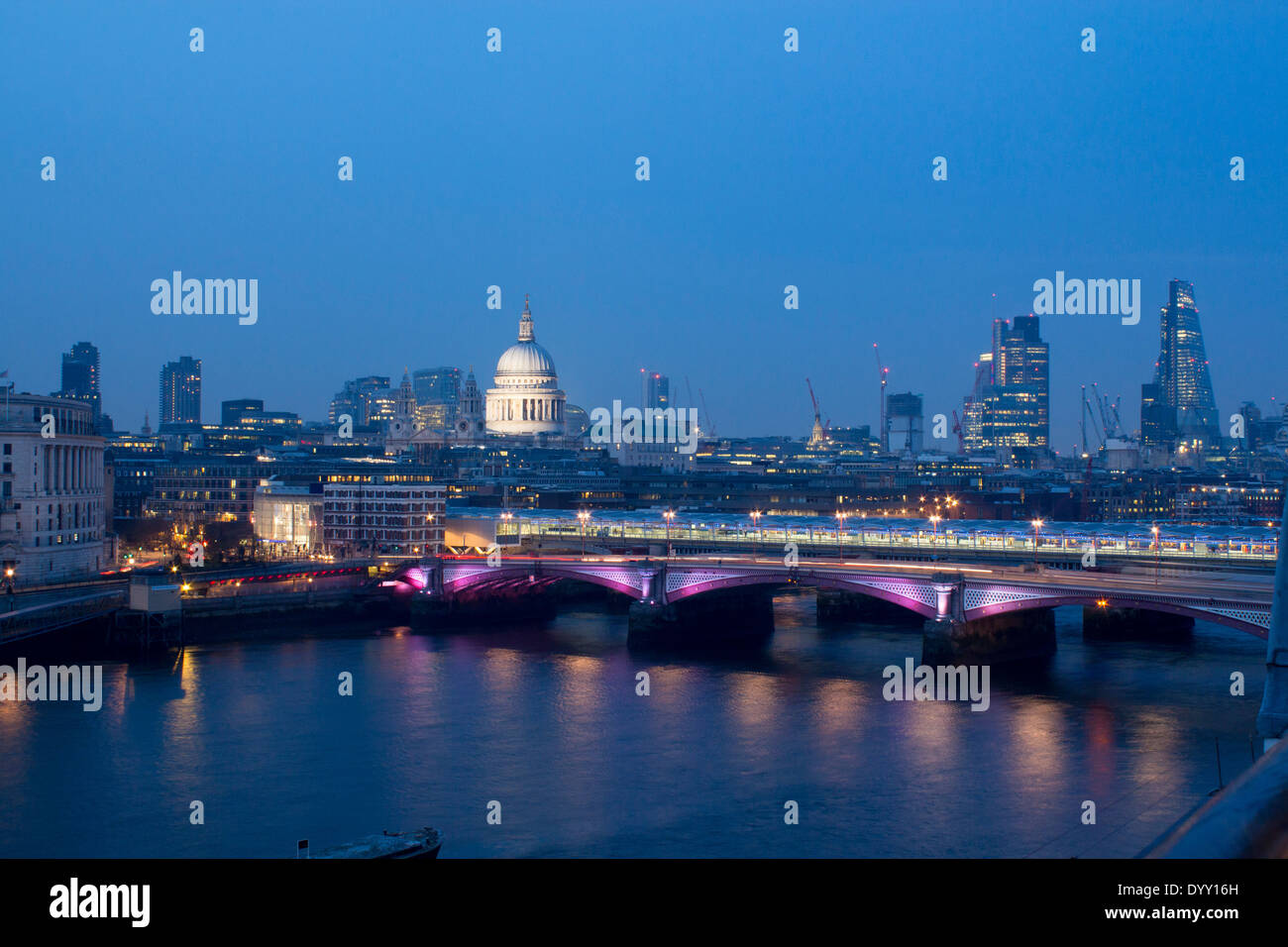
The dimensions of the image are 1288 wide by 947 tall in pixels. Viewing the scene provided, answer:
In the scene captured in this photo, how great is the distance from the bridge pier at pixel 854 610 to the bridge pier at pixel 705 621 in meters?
3.90

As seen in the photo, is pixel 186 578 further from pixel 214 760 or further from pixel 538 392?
pixel 538 392

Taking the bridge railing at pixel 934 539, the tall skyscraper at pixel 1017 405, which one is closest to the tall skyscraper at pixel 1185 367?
the tall skyscraper at pixel 1017 405

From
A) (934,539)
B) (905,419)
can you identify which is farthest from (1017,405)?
(934,539)

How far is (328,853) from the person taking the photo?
15953mm

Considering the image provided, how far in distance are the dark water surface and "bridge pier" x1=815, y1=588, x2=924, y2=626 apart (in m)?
9.19

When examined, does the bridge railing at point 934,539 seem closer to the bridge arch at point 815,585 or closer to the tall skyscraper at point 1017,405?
the bridge arch at point 815,585

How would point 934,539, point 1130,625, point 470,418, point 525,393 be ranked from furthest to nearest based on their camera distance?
point 525,393, point 470,418, point 934,539, point 1130,625

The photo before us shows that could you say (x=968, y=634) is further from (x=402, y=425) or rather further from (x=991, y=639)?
(x=402, y=425)

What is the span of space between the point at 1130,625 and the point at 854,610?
8.90 m

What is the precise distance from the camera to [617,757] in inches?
869

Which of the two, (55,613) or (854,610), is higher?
(55,613)
